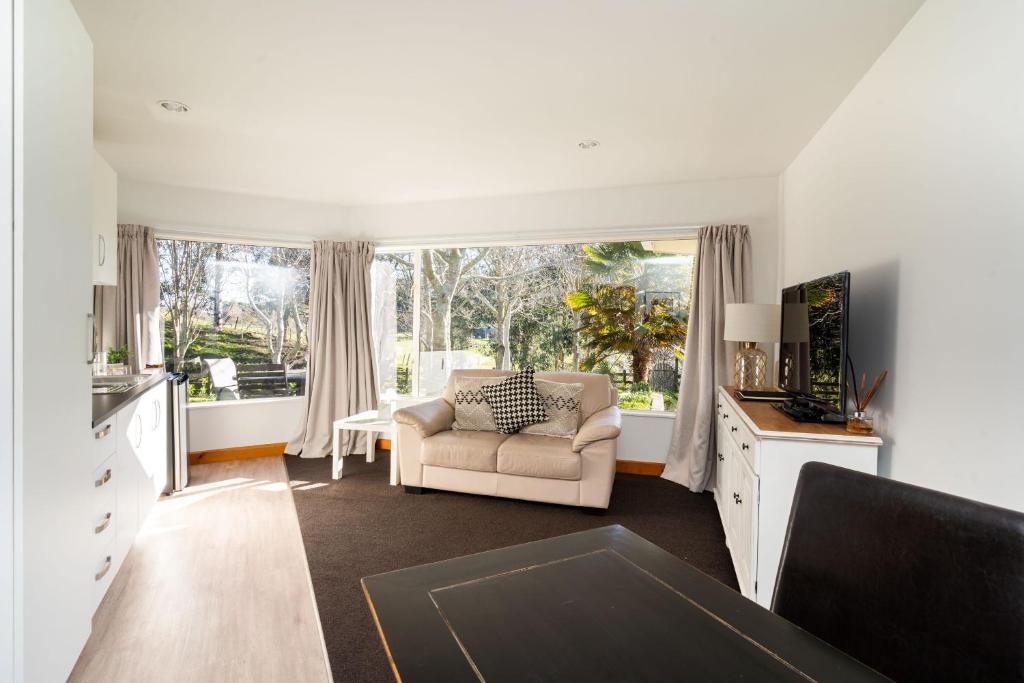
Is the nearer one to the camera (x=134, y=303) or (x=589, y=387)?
(x=589, y=387)

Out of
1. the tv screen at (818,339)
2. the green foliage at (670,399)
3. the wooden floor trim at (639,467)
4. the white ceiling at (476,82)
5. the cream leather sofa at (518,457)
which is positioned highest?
the white ceiling at (476,82)

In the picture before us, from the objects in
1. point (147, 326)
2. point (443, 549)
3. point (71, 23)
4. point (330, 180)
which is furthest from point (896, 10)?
point (147, 326)

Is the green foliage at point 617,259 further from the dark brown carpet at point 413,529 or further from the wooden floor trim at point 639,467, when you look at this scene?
the dark brown carpet at point 413,529

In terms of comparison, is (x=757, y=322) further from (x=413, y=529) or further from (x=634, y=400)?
(x=413, y=529)

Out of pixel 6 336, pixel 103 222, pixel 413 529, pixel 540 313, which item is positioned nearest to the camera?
pixel 6 336

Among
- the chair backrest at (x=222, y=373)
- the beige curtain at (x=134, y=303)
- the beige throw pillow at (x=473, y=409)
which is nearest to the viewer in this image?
the beige throw pillow at (x=473, y=409)

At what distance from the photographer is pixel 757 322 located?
3.34 meters

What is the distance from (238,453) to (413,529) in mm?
2470

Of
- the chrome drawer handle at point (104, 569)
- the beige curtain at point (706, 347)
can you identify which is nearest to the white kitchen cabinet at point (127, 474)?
the chrome drawer handle at point (104, 569)

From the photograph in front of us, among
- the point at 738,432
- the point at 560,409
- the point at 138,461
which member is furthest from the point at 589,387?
the point at 138,461

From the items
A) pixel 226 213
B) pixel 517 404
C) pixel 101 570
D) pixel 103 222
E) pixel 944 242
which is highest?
pixel 226 213

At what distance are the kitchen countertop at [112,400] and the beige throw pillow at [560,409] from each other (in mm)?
2396

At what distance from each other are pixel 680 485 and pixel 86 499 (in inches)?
148

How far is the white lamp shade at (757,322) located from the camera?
10.9 ft
